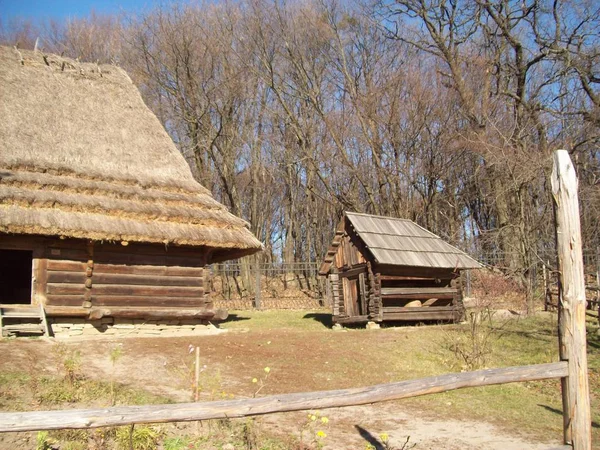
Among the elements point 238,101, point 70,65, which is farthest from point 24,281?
point 238,101

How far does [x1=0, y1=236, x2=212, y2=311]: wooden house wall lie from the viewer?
13.9m

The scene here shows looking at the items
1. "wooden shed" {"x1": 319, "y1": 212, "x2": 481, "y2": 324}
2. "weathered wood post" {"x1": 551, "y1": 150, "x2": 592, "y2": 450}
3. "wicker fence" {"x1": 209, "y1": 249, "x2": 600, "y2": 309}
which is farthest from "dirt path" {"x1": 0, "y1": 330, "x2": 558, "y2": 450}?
"wicker fence" {"x1": 209, "y1": 249, "x2": 600, "y2": 309}

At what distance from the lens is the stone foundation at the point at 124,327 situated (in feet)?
45.9

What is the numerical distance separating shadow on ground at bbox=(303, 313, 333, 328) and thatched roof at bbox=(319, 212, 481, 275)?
1.69 meters

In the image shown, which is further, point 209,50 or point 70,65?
point 209,50

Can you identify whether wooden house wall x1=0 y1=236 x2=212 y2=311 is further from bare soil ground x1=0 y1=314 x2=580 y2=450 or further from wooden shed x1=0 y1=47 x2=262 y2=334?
bare soil ground x1=0 y1=314 x2=580 y2=450

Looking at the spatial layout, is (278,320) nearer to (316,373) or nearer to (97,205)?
(97,205)

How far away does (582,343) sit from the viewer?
5.38 meters

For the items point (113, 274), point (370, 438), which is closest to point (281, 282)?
point (113, 274)

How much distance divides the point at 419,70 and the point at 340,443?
850 inches

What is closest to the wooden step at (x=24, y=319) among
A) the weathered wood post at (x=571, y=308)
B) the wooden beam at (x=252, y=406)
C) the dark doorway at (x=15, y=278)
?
the dark doorway at (x=15, y=278)

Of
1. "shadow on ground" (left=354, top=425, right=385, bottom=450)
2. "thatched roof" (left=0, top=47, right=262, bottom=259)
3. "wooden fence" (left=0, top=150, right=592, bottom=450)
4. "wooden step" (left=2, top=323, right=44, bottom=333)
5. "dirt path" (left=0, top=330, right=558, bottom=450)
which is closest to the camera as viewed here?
"wooden fence" (left=0, top=150, right=592, bottom=450)

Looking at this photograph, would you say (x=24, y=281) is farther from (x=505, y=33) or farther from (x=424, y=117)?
(x=505, y=33)

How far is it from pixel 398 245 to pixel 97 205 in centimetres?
818
